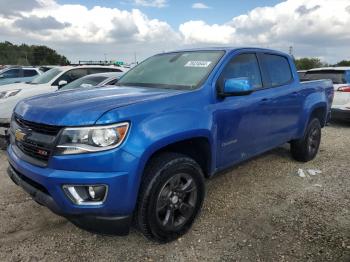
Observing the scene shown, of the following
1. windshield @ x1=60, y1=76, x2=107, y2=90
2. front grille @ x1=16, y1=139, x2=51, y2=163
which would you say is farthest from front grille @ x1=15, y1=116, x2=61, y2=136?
windshield @ x1=60, y1=76, x2=107, y2=90

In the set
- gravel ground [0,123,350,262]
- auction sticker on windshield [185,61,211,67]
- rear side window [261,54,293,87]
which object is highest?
auction sticker on windshield [185,61,211,67]

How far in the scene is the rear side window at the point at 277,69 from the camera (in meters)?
4.89

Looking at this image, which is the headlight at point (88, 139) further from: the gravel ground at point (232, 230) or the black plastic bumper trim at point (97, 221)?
the gravel ground at point (232, 230)

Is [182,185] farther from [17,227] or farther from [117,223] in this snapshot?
[17,227]

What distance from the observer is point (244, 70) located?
173 inches

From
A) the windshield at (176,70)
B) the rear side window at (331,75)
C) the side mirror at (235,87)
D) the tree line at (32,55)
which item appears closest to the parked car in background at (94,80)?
the windshield at (176,70)

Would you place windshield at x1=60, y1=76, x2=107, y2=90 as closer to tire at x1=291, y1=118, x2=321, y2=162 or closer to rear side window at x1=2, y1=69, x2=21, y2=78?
tire at x1=291, y1=118, x2=321, y2=162

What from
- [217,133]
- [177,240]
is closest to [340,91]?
[217,133]

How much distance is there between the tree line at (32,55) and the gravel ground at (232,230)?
64.9m

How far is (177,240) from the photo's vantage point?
3500 millimetres

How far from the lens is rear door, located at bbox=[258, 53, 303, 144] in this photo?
15.4 ft

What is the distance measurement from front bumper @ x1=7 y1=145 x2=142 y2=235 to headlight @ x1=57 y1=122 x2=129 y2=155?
18 centimetres

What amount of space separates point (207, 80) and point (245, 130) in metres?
0.81

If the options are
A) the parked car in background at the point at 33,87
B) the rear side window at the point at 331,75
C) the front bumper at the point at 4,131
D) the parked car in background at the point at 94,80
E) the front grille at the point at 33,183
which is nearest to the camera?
the front grille at the point at 33,183
